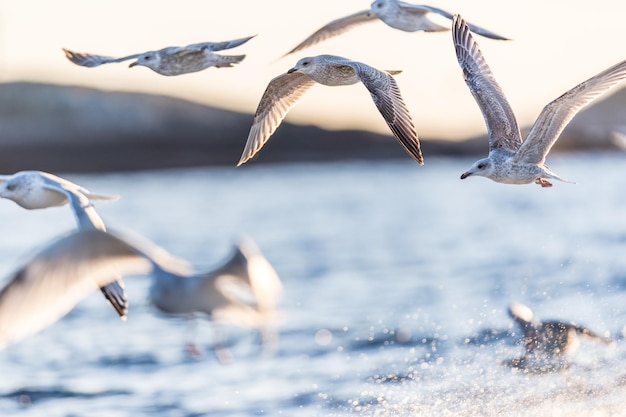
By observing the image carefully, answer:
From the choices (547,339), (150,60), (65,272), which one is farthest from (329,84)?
(547,339)

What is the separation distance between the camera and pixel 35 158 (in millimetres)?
41656

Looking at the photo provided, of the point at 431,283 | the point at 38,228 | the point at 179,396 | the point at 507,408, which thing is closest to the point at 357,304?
the point at 431,283

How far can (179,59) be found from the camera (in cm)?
920

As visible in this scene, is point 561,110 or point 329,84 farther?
point 329,84

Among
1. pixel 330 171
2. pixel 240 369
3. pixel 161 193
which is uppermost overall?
pixel 240 369

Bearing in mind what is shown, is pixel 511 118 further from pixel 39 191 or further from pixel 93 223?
pixel 39 191

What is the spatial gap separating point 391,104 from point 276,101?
1.66 metres

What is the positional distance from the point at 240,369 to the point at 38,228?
13.6 meters

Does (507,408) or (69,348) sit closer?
(507,408)

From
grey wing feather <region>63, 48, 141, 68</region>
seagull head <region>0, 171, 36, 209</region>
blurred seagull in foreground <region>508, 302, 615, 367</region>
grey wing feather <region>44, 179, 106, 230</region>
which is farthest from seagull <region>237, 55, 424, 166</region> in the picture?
blurred seagull in foreground <region>508, 302, 615, 367</region>

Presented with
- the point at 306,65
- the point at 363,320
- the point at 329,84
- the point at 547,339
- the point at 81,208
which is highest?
the point at 306,65

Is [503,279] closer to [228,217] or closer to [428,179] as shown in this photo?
[228,217]

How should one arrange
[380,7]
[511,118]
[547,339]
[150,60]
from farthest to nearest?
[547,339] < [380,7] < [511,118] < [150,60]

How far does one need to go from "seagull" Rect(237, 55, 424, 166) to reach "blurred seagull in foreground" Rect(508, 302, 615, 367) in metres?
3.13
